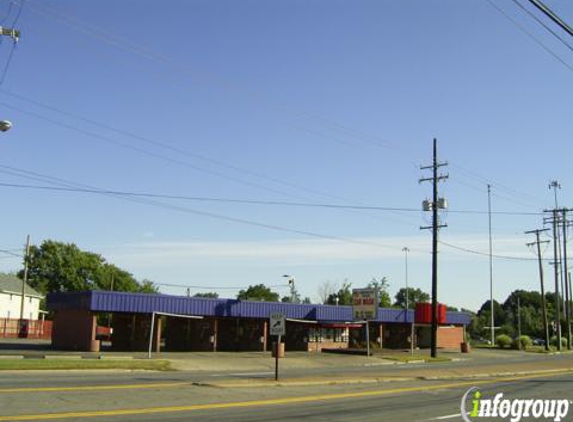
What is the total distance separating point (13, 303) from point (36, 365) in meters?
58.0

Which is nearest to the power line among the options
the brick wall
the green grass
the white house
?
the green grass

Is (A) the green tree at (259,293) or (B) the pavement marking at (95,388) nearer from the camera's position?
(B) the pavement marking at (95,388)

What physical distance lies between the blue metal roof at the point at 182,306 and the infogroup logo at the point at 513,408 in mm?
25329

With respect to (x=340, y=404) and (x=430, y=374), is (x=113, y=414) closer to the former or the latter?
(x=340, y=404)

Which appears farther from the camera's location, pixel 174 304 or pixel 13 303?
pixel 13 303

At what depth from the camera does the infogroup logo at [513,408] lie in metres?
15.0

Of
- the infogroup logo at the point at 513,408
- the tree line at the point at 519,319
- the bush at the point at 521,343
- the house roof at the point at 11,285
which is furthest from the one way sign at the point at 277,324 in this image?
the tree line at the point at 519,319

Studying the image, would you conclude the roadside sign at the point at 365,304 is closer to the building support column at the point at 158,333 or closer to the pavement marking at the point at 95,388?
the building support column at the point at 158,333

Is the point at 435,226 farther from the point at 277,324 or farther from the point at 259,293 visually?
the point at 259,293

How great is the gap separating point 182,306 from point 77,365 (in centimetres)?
1616

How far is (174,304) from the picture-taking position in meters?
43.8

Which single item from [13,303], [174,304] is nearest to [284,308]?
[174,304]

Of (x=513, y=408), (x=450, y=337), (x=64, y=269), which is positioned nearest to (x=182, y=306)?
(x=513, y=408)

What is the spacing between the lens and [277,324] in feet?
77.7
